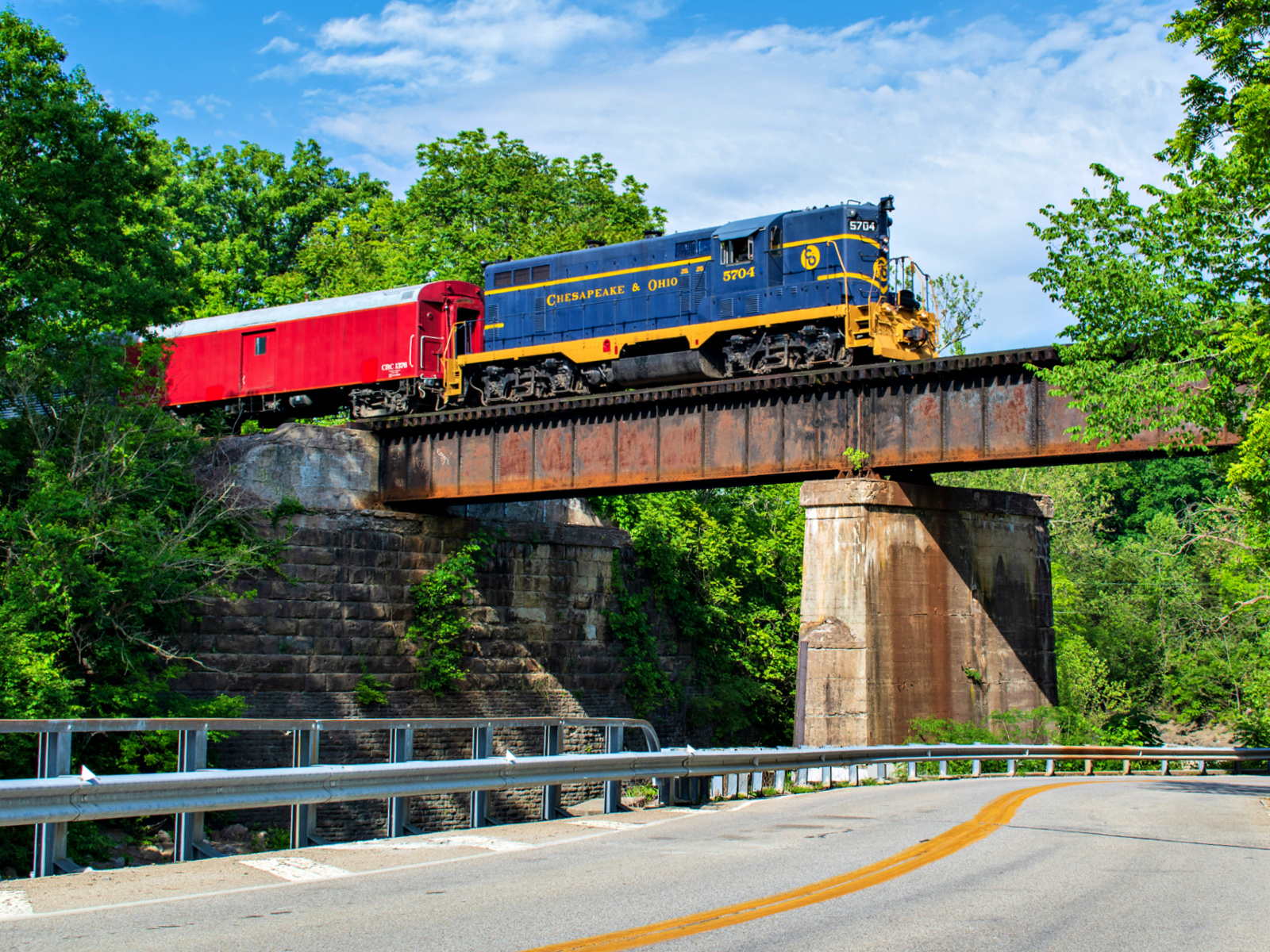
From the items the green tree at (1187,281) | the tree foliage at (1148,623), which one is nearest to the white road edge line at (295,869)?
the green tree at (1187,281)

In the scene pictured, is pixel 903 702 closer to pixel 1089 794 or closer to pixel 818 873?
pixel 1089 794

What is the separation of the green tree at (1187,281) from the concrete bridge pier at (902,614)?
589 centimetres

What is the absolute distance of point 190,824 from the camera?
9.01 meters

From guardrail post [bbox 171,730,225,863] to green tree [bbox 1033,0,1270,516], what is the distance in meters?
13.5

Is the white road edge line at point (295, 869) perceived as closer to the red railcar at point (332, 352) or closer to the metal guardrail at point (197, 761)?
the metal guardrail at point (197, 761)

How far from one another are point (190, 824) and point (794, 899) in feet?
15.0

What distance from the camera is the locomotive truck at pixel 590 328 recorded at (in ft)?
88.1

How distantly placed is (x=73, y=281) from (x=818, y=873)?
19122 millimetres

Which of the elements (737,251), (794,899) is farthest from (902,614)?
(794,899)

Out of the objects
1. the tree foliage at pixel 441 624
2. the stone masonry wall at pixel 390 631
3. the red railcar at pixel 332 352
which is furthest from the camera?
the red railcar at pixel 332 352

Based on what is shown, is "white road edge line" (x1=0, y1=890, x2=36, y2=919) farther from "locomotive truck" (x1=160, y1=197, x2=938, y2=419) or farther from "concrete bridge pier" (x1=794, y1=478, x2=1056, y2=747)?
"locomotive truck" (x1=160, y1=197, x2=938, y2=419)

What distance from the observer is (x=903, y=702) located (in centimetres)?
2412

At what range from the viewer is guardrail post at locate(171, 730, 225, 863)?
8828 millimetres

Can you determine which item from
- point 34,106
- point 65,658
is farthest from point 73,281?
point 65,658
